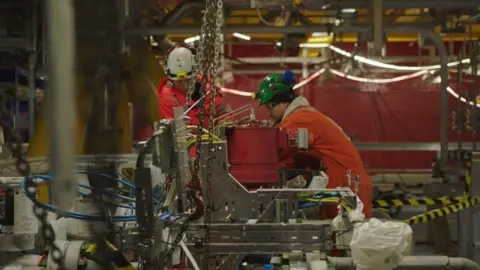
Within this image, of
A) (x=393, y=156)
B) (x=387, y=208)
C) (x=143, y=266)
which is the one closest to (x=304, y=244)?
(x=143, y=266)

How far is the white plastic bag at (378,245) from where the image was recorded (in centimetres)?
318

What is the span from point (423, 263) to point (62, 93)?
368 cm

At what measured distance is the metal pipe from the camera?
4094 mm

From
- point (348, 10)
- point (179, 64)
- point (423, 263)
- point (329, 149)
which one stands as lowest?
point (423, 263)

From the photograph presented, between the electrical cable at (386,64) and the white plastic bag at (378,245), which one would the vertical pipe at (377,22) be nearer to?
the electrical cable at (386,64)

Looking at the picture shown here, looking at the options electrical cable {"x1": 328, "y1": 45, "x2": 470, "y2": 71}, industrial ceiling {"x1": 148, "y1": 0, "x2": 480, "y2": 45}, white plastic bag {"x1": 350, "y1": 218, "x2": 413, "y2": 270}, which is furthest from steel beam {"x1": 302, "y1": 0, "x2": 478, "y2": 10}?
white plastic bag {"x1": 350, "y1": 218, "x2": 413, "y2": 270}

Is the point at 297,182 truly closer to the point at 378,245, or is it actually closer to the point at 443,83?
the point at 378,245

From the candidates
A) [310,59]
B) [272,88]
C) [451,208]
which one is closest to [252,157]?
[272,88]

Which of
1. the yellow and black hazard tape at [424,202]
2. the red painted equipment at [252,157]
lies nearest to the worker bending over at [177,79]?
the red painted equipment at [252,157]

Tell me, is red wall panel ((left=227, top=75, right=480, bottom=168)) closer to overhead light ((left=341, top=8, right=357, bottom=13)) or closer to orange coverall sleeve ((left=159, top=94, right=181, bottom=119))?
overhead light ((left=341, top=8, right=357, bottom=13))

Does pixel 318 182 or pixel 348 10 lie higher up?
pixel 348 10

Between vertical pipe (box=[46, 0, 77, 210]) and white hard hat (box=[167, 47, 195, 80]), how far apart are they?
4.56 metres

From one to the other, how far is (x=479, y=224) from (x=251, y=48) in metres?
5.96

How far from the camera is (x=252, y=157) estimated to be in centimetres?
418
